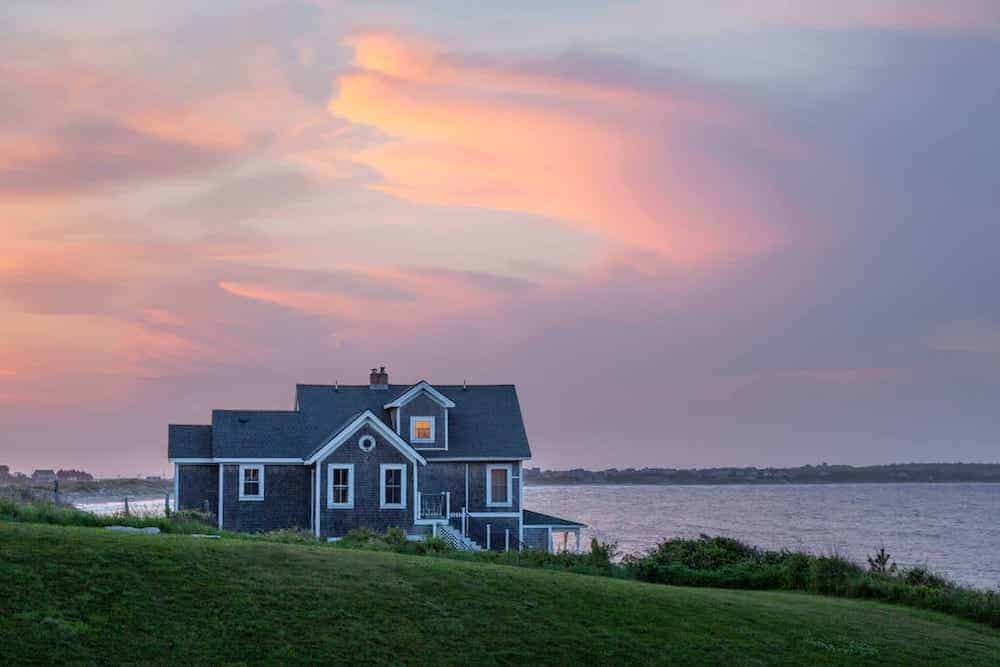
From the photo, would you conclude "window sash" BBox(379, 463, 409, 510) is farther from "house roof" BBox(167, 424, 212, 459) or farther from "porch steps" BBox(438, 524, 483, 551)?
"house roof" BBox(167, 424, 212, 459)

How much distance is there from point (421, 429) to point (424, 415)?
613mm

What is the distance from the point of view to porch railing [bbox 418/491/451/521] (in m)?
44.0

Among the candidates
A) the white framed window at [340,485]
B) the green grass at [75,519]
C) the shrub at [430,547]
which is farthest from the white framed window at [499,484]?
the green grass at [75,519]

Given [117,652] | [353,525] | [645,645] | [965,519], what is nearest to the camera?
[117,652]

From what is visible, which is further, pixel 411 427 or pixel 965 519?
pixel 965 519

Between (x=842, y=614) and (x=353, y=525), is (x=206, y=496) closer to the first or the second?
(x=353, y=525)

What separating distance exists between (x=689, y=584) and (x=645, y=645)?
34.4 feet

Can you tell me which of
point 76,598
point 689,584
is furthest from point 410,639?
point 689,584

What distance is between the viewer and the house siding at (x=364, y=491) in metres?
42.0

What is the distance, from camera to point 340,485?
42312 mm

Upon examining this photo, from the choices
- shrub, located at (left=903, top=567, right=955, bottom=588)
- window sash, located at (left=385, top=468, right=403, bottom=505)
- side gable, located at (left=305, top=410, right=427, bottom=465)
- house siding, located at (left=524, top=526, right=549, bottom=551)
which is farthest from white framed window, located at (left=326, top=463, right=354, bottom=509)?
shrub, located at (left=903, top=567, right=955, bottom=588)

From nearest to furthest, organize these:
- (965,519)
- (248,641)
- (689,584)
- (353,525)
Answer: (248,641) → (689,584) → (353,525) → (965,519)

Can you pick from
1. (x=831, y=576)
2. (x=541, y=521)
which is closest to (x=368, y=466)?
(x=541, y=521)

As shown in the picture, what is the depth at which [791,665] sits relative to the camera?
53.7ft
